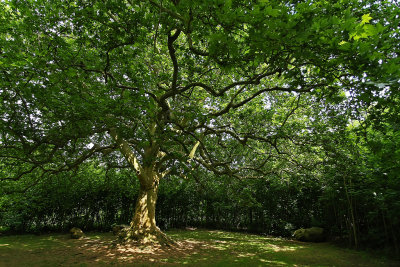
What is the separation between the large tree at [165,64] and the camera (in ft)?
8.02

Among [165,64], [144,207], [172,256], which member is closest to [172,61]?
[165,64]

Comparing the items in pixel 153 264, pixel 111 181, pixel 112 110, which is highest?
pixel 112 110

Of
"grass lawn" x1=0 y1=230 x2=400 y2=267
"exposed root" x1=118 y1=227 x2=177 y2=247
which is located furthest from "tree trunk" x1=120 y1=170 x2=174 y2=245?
"grass lawn" x1=0 y1=230 x2=400 y2=267

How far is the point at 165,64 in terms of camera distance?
820cm

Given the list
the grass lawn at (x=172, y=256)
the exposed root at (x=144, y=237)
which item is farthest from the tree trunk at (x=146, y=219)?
the grass lawn at (x=172, y=256)

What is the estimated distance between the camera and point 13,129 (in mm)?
5504

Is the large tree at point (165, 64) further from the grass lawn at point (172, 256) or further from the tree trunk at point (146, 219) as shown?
the grass lawn at point (172, 256)

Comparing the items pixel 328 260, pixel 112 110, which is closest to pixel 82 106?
pixel 112 110

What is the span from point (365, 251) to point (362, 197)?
178cm

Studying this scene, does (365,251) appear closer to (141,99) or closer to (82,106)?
(141,99)

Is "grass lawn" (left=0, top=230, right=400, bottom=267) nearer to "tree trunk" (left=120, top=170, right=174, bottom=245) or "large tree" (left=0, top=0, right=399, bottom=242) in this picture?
"tree trunk" (left=120, top=170, right=174, bottom=245)

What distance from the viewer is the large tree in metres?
2.44

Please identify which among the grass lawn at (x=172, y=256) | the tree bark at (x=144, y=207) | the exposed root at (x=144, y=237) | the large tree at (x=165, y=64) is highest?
the large tree at (x=165, y=64)

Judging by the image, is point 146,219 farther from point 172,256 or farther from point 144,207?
point 172,256
